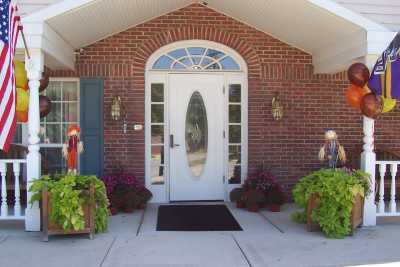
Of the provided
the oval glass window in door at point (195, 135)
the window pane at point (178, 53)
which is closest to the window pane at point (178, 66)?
the window pane at point (178, 53)

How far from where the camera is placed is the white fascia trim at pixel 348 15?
6.07m

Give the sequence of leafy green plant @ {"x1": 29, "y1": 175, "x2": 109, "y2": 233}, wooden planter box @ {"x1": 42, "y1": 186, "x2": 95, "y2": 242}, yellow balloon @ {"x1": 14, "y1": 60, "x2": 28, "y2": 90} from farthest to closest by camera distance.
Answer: yellow balloon @ {"x1": 14, "y1": 60, "x2": 28, "y2": 90}
wooden planter box @ {"x1": 42, "y1": 186, "x2": 95, "y2": 242}
leafy green plant @ {"x1": 29, "y1": 175, "x2": 109, "y2": 233}

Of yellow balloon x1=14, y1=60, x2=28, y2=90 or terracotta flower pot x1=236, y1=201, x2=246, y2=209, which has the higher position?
yellow balloon x1=14, y1=60, x2=28, y2=90

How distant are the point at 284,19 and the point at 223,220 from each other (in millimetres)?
3206

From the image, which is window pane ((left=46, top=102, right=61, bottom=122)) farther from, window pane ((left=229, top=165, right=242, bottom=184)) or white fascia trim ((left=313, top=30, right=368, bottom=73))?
white fascia trim ((left=313, top=30, right=368, bottom=73))

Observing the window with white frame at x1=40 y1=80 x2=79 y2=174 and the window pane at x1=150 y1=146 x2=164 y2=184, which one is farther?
the window pane at x1=150 y1=146 x2=164 y2=184

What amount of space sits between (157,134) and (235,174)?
156 cm

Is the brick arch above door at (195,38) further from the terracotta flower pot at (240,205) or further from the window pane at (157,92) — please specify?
the terracotta flower pot at (240,205)

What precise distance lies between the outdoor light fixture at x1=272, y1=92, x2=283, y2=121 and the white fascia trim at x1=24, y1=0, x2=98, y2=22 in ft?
11.9

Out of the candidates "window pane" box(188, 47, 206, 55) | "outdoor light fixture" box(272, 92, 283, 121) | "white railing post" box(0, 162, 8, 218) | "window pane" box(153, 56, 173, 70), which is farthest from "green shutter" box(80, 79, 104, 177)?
"outdoor light fixture" box(272, 92, 283, 121)

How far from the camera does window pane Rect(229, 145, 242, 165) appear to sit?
818 cm

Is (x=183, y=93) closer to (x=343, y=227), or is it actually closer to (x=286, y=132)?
(x=286, y=132)

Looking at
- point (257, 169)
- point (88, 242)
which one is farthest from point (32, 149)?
point (257, 169)

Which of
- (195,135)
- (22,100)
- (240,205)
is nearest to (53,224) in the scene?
(22,100)
